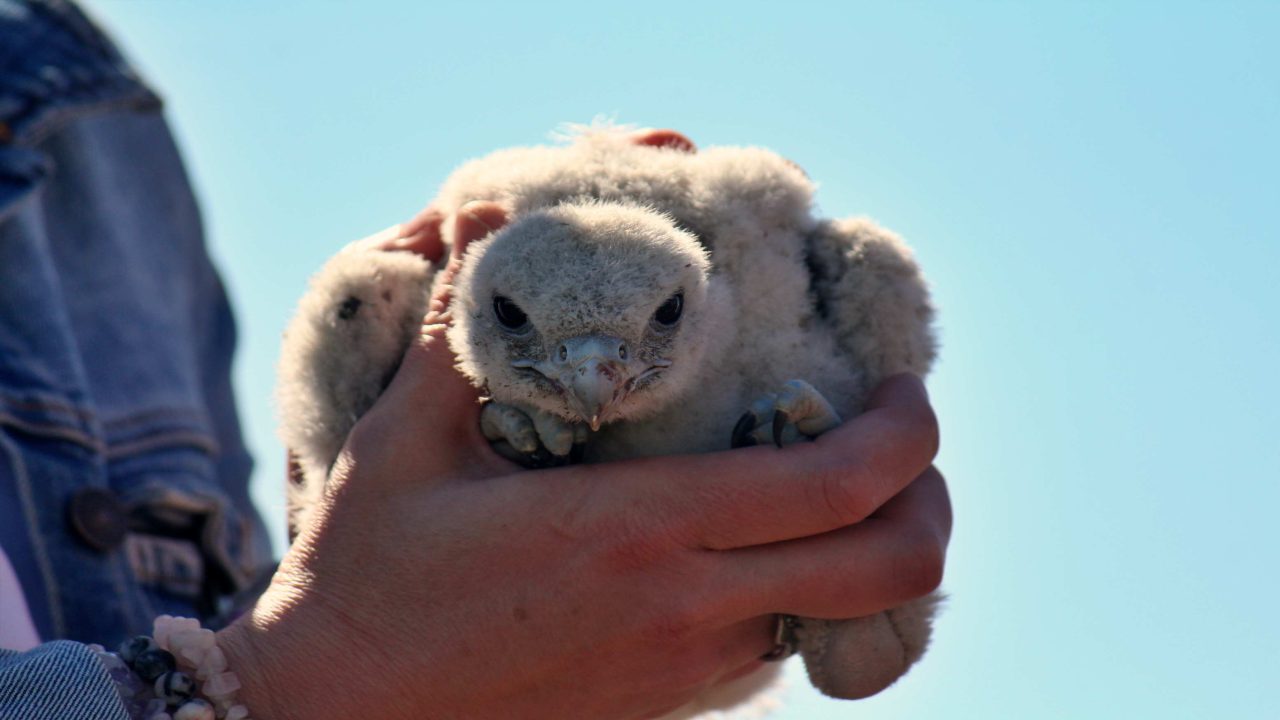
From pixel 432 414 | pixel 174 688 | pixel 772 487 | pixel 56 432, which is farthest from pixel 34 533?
pixel 772 487

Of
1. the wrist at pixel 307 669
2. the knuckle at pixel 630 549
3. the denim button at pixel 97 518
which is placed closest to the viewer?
the wrist at pixel 307 669

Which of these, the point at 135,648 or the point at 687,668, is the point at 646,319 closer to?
the point at 687,668

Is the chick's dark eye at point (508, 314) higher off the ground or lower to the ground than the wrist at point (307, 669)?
higher

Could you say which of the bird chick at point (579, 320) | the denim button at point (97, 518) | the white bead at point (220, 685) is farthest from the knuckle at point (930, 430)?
the denim button at point (97, 518)

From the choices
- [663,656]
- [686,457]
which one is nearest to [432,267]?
[686,457]

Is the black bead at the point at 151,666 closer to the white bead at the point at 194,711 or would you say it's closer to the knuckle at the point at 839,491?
the white bead at the point at 194,711

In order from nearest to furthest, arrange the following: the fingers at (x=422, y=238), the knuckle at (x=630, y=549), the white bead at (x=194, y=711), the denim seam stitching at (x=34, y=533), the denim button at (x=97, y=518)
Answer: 1. the white bead at (x=194, y=711)
2. the knuckle at (x=630, y=549)
3. the fingers at (x=422, y=238)
4. the denim seam stitching at (x=34, y=533)
5. the denim button at (x=97, y=518)

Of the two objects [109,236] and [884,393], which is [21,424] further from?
[884,393]
